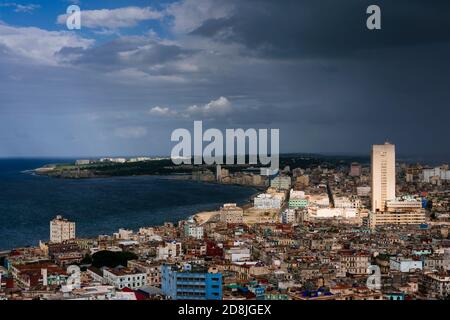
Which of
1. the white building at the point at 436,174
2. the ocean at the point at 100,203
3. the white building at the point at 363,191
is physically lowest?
the ocean at the point at 100,203

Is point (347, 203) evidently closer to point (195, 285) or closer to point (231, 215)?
point (231, 215)

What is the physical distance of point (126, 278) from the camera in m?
4.94

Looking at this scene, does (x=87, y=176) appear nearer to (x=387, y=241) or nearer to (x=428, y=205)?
(x=428, y=205)

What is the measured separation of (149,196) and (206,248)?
997 cm

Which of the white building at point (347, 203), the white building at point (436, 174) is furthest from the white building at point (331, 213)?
the white building at point (436, 174)

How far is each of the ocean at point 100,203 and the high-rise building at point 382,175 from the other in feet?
11.9

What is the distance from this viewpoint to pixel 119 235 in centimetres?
802

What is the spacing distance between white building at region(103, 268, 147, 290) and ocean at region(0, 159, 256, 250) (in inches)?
149

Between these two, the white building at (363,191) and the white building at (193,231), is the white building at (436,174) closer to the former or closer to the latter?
the white building at (363,191)

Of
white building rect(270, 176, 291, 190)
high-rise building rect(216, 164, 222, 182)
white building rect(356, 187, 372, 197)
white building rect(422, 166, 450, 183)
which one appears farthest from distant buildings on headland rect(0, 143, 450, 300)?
high-rise building rect(216, 164, 222, 182)

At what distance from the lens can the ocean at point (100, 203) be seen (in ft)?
34.1

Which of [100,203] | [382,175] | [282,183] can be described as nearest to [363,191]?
[382,175]

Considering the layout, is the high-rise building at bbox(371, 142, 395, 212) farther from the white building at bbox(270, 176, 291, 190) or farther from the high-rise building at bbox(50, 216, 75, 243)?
the high-rise building at bbox(50, 216, 75, 243)

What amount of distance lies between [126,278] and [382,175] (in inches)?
351
